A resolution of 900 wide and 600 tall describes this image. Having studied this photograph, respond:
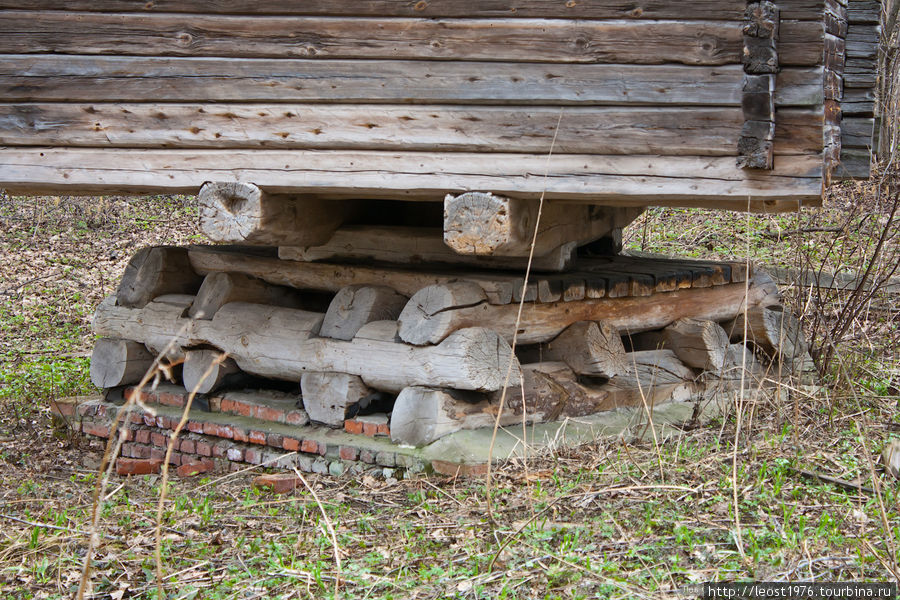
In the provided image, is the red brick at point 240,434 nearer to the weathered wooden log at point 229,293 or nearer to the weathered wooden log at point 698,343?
the weathered wooden log at point 229,293

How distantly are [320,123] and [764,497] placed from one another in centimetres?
275

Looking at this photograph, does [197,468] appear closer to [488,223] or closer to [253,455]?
[253,455]

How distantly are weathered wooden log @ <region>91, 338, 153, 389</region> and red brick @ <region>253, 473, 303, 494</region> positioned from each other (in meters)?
1.64

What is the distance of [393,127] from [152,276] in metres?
2.44

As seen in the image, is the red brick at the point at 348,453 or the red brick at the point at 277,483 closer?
the red brick at the point at 277,483

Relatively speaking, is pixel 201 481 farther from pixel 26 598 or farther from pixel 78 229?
pixel 78 229

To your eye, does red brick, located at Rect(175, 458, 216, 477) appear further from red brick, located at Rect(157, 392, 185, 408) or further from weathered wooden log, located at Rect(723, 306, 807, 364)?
weathered wooden log, located at Rect(723, 306, 807, 364)

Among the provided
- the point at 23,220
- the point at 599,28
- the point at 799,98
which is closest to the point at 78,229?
the point at 23,220

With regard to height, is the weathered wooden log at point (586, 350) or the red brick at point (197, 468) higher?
the weathered wooden log at point (586, 350)

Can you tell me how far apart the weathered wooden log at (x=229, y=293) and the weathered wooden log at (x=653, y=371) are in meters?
2.27

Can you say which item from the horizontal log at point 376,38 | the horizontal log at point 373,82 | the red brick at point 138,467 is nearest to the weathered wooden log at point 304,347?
the red brick at point 138,467

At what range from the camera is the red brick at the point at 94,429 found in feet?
19.4

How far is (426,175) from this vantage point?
446 centimetres

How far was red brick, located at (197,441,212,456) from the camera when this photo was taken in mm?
5395
